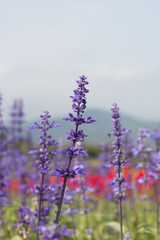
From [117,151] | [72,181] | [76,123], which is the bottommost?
[72,181]

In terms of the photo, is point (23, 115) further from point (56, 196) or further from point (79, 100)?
A: point (79, 100)

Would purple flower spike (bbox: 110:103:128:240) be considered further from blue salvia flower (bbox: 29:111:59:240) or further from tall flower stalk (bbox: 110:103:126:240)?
blue salvia flower (bbox: 29:111:59:240)

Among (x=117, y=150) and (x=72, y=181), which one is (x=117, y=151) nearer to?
(x=117, y=150)

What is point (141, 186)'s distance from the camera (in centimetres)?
1648

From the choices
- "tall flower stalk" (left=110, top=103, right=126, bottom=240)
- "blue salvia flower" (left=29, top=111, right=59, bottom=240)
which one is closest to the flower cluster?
"tall flower stalk" (left=110, top=103, right=126, bottom=240)

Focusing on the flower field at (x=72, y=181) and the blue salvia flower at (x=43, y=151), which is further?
the blue salvia flower at (x=43, y=151)

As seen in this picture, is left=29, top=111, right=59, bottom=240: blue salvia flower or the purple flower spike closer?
left=29, top=111, right=59, bottom=240: blue salvia flower

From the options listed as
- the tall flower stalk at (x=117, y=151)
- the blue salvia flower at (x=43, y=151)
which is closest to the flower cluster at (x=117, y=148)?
the tall flower stalk at (x=117, y=151)

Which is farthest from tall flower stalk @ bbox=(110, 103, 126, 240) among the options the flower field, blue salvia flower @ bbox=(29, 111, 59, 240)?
blue salvia flower @ bbox=(29, 111, 59, 240)

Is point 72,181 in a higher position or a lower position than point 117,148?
lower

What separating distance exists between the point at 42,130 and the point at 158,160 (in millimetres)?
2883

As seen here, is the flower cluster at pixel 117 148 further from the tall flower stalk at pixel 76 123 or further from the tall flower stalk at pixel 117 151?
the tall flower stalk at pixel 76 123

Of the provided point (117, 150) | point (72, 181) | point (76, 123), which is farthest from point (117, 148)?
point (72, 181)

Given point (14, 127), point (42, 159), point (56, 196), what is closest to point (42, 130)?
point (42, 159)
